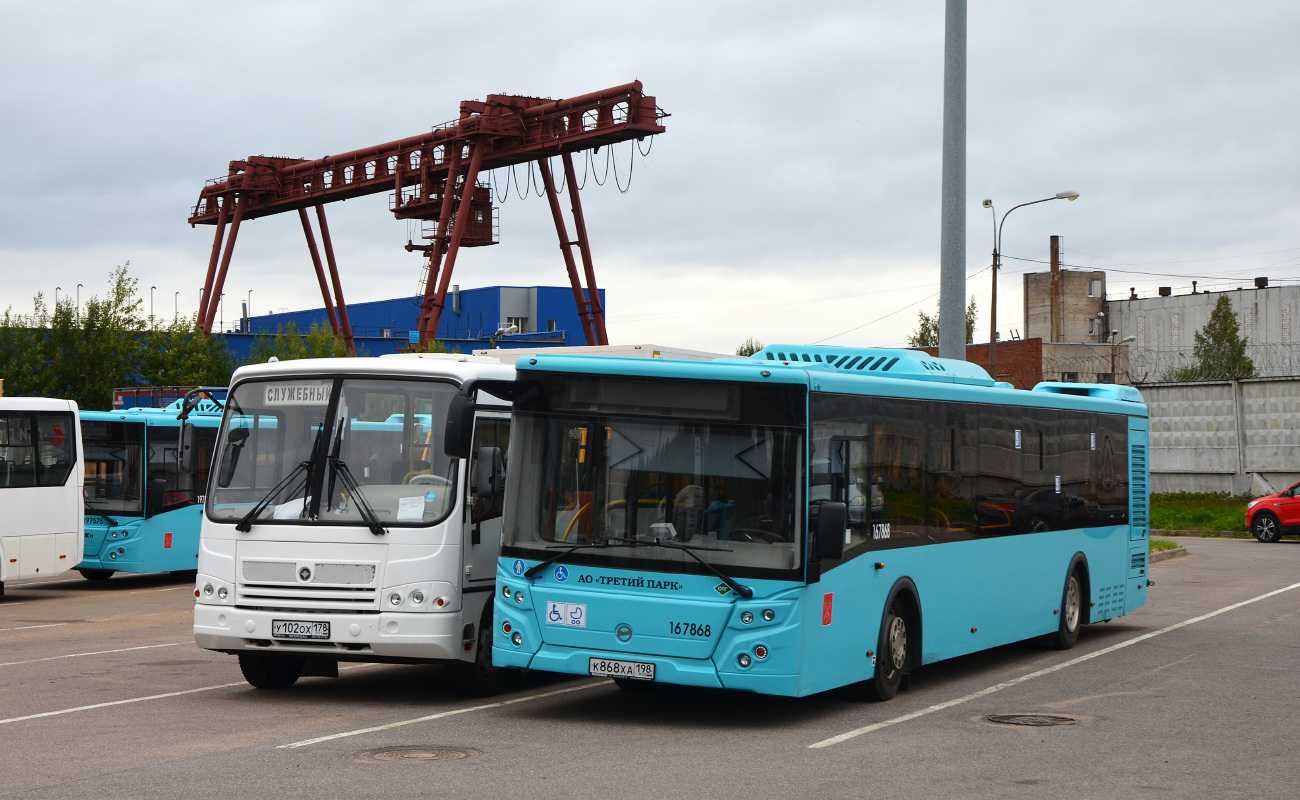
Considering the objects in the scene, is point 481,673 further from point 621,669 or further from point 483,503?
point 621,669

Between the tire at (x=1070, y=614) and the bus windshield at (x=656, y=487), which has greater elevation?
the bus windshield at (x=656, y=487)

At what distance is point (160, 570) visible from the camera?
2411 cm

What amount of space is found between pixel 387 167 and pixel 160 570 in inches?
1294

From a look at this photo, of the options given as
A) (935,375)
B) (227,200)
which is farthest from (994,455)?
(227,200)

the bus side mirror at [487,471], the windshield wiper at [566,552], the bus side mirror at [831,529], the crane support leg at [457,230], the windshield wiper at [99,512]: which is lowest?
the windshield wiper at [99,512]

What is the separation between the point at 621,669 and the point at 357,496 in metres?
2.53

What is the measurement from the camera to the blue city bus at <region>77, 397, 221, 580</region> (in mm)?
23719

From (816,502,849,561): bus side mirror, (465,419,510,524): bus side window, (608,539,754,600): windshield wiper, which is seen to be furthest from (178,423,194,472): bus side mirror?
(816,502,849,561): bus side mirror

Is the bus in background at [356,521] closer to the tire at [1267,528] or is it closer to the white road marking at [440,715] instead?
the white road marking at [440,715]

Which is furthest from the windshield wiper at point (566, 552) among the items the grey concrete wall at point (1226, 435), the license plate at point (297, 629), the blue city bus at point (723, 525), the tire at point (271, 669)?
the grey concrete wall at point (1226, 435)

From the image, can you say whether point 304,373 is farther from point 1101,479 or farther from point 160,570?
point 160,570

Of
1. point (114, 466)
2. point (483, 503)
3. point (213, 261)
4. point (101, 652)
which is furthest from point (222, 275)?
point (483, 503)

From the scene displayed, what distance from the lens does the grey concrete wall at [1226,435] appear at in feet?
144

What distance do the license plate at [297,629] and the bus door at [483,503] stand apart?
3.73ft
